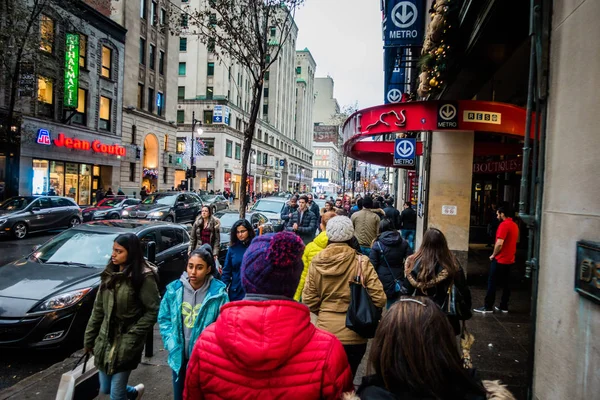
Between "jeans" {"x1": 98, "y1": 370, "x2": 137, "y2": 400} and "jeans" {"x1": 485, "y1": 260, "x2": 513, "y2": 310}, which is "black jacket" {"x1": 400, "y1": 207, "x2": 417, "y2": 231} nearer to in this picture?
"jeans" {"x1": 485, "y1": 260, "x2": 513, "y2": 310}

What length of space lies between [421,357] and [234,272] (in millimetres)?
3734

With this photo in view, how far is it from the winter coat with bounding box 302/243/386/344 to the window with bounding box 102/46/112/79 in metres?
33.0

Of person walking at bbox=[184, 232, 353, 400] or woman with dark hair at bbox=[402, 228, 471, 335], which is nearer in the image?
person walking at bbox=[184, 232, 353, 400]

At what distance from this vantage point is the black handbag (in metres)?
3.14

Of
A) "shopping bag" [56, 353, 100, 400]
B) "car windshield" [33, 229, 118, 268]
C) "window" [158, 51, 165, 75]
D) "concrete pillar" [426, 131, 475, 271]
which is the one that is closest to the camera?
"shopping bag" [56, 353, 100, 400]

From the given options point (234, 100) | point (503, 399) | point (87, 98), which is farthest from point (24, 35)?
point (234, 100)

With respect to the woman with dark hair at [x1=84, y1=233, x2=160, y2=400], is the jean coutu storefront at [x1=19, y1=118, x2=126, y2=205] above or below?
above

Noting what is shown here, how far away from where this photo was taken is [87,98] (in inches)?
1137

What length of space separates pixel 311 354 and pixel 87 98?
32.6 meters

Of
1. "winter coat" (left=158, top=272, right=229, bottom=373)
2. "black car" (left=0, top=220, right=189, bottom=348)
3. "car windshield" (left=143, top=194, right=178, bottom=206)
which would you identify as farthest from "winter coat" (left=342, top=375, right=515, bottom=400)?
"car windshield" (left=143, top=194, right=178, bottom=206)

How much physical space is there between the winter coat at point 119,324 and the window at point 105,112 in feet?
103

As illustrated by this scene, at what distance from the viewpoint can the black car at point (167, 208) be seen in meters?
18.1

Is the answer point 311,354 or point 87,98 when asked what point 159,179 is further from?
point 311,354

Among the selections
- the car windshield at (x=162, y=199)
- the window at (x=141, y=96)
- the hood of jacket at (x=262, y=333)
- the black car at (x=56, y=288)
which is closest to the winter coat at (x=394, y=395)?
the hood of jacket at (x=262, y=333)
